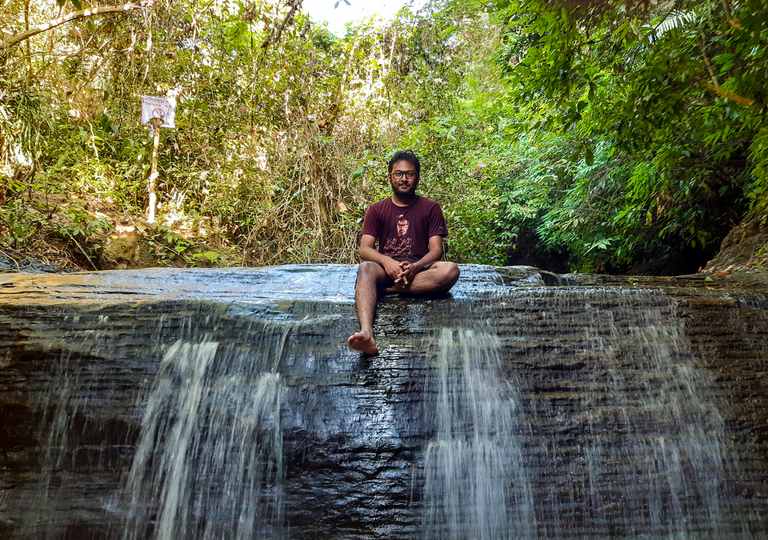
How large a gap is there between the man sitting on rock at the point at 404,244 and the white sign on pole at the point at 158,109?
4615 mm

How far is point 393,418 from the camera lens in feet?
7.73

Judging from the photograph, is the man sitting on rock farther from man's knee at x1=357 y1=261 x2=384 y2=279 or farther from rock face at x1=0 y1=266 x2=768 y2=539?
rock face at x1=0 y1=266 x2=768 y2=539

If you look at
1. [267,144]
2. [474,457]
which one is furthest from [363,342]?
[267,144]

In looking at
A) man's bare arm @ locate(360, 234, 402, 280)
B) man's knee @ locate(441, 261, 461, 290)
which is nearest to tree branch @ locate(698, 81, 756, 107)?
man's knee @ locate(441, 261, 461, 290)

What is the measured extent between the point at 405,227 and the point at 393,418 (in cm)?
135

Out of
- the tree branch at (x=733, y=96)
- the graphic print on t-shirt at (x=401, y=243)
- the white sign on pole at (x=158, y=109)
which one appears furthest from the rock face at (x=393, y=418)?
the white sign on pole at (x=158, y=109)

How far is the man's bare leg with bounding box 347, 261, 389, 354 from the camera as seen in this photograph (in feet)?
7.81

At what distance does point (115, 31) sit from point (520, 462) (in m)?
9.05

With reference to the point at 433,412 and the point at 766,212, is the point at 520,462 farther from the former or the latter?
the point at 766,212

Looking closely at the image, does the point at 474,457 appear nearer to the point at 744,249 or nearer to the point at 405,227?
the point at 405,227

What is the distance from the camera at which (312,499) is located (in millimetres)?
2215

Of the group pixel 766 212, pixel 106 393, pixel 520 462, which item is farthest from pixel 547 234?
pixel 106 393

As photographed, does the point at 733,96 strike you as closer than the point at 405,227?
Yes

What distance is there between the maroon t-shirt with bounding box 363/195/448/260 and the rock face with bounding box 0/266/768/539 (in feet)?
1.53
